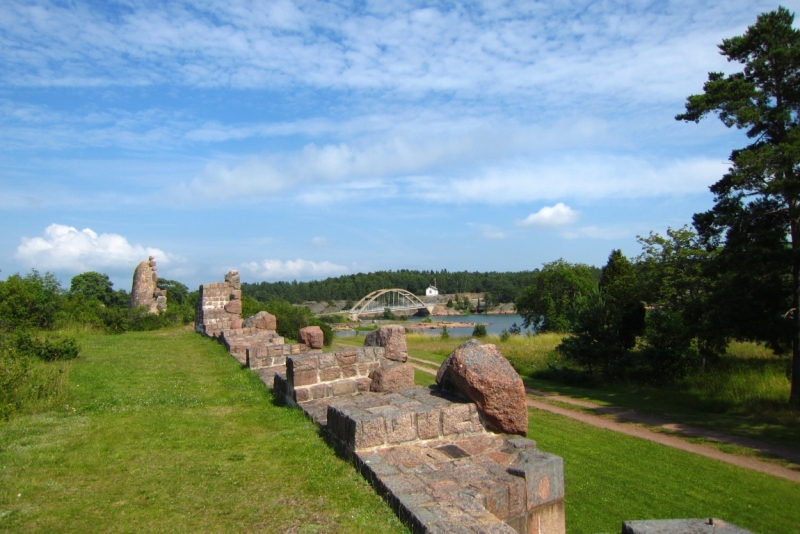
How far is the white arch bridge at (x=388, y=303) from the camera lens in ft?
273

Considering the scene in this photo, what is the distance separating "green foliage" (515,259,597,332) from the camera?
4266cm

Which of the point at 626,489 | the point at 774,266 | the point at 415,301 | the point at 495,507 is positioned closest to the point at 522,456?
the point at 495,507

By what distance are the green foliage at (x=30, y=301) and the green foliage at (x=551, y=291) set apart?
3131 centimetres

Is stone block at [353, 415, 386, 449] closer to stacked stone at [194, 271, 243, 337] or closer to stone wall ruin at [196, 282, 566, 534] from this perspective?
stone wall ruin at [196, 282, 566, 534]

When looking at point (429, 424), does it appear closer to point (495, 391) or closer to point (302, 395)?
point (495, 391)

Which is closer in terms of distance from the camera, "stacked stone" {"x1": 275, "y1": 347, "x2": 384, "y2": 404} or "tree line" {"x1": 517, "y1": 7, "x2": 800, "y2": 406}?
"stacked stone" {"x1": 275, "y1": 347, "x2": 384, "y2": 404}

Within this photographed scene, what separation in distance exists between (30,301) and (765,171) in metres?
20.7

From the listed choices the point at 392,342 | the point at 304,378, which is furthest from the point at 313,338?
the point at 304,378

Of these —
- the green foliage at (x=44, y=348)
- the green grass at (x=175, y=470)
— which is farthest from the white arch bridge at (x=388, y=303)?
the green grass at (x=175, y=470)

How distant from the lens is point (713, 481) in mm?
8609

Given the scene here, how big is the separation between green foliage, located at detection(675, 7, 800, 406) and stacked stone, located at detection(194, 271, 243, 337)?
15843mm

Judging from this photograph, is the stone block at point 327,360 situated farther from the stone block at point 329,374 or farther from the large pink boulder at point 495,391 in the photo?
the large pink boulder at point 495,391

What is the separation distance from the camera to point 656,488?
812 centimetres

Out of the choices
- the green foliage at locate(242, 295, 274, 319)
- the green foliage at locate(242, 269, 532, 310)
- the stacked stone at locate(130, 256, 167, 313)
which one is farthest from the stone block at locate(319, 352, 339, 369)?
the green foliage at locate(242, 269, 532, 310)
